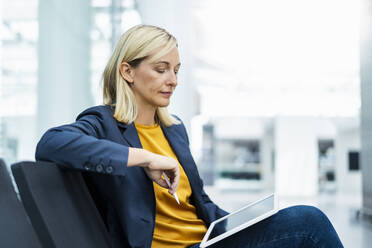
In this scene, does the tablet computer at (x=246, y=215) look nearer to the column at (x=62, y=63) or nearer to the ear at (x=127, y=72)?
the ear at (x=127, y=72)

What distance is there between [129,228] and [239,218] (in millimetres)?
348

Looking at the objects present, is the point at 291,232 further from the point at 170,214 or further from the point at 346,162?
the point at 346,162

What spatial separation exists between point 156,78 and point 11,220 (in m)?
0.65

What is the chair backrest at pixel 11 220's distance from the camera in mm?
879

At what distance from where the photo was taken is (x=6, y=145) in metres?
4.84

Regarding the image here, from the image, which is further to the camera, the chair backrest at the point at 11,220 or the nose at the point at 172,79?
the nose at the point at 172,79

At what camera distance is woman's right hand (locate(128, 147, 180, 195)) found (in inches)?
42.6

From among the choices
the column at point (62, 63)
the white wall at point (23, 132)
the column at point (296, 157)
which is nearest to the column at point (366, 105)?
the column at point (62, 63)

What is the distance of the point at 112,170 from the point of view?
104 centimetres

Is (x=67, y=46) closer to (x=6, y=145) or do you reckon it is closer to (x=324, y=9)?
(x=6, y=145)

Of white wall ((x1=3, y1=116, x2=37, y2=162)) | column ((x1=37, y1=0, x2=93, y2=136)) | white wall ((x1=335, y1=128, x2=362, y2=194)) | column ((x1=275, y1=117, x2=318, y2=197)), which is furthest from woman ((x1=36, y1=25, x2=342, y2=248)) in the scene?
white wall ((x1=335, y1=128, x2=362, y2=194))

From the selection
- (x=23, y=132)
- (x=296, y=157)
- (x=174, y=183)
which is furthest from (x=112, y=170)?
(x=296, y=157)

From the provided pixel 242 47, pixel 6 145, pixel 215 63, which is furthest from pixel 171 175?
pixel 215 63

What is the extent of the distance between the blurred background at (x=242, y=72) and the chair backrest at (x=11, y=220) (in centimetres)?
63
